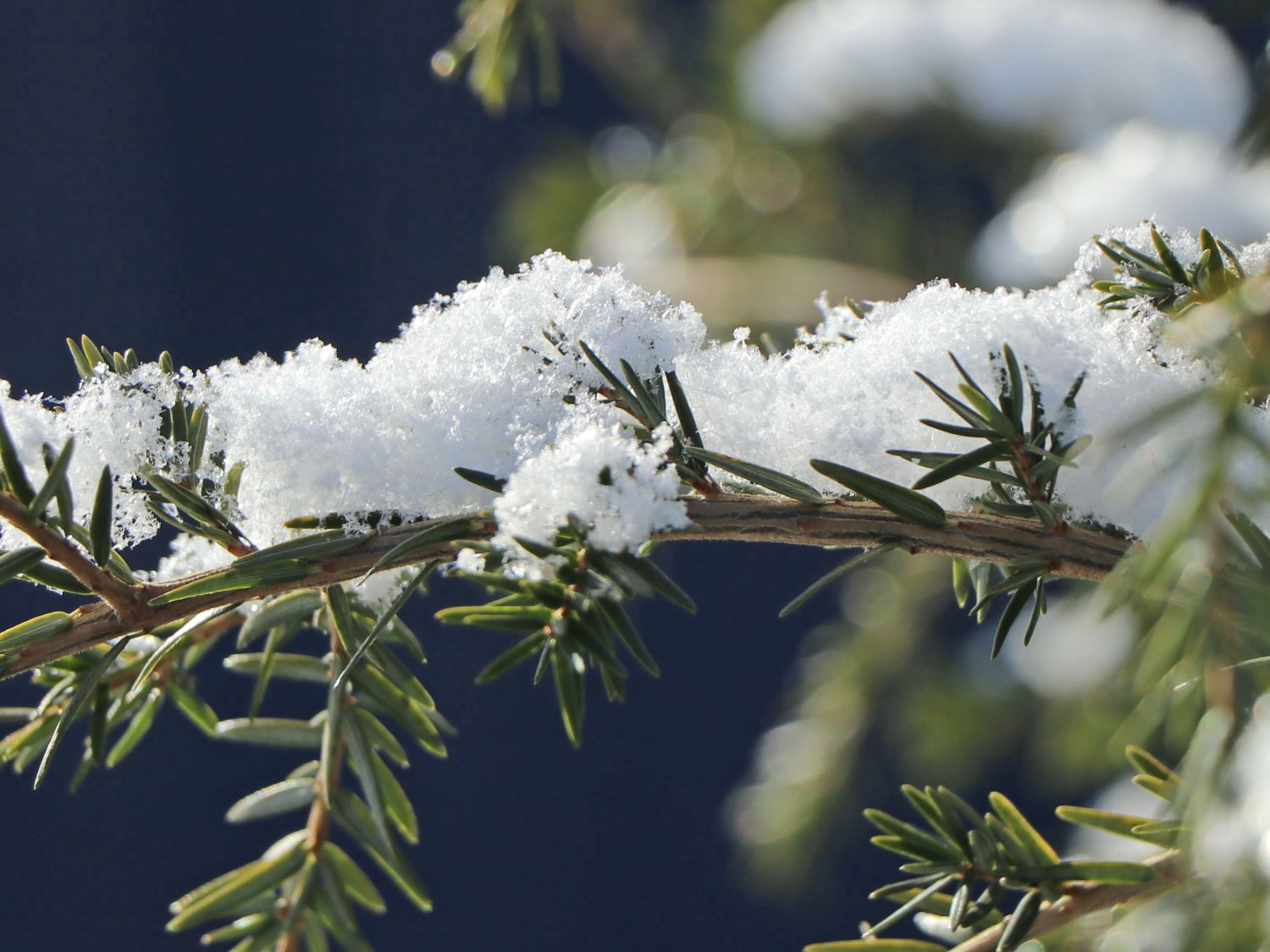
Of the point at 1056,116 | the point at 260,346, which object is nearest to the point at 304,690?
the point at 260,346

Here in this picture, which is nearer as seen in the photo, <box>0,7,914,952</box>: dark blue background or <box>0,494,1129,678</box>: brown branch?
<box>0,494,1129,678</box>: brown branch

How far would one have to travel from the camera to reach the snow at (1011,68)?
0.96m

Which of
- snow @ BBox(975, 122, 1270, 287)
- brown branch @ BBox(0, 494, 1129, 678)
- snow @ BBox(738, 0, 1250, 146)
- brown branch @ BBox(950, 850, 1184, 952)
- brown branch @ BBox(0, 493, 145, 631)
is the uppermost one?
snow @ BBox(738, 0, 1250, 146)

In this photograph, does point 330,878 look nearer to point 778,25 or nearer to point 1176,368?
point 1176,368

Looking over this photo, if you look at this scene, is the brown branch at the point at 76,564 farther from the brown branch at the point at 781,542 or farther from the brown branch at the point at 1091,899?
the brown branch at the point at 1091,899

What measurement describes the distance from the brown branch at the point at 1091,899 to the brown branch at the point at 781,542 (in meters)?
0.08

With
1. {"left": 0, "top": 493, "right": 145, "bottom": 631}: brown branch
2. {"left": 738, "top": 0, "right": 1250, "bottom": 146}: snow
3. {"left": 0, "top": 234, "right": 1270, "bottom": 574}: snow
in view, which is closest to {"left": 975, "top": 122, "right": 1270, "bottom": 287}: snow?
{"left": 738, "top": 0, "right": 1250, "bottom": 146}: snow

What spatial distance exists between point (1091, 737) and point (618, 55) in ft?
2.83

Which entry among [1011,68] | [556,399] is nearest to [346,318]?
[1011,68]

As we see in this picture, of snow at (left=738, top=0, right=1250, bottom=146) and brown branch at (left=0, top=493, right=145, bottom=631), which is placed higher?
snow at (left=738, top=0, right=1250, bottom=146)

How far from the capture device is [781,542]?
25cm

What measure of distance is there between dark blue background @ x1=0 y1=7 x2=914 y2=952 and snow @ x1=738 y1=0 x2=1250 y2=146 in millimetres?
1022

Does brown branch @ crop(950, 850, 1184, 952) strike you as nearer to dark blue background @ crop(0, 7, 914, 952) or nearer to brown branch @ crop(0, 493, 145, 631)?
brown branch @ crop(0, 493, 145, 631)

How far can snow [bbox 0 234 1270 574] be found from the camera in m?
0.28
